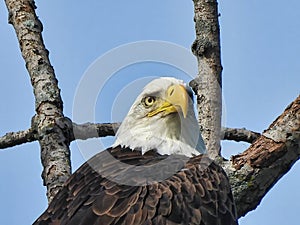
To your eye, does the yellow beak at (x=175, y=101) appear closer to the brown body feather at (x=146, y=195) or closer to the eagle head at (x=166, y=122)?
the eagle head at (x=166, y=122)

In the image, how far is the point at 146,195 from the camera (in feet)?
31.7

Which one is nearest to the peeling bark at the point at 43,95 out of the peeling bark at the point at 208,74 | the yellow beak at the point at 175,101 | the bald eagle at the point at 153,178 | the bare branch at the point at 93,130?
the bare branch at the point at 93,130

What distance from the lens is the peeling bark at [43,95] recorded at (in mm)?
10875

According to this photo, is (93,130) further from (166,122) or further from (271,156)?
(271,156)

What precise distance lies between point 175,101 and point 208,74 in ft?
1.70

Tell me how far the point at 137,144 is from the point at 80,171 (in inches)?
34.8

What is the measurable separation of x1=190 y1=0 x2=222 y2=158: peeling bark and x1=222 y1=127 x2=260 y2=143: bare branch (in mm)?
452

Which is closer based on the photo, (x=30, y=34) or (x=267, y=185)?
(x=267, y=185)

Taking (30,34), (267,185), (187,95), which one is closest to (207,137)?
(187,95)

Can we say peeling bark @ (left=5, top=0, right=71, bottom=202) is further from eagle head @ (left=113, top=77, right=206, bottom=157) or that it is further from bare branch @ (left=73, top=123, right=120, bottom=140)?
eagle head @ (left=113, top=77, right=206, bottom=157)

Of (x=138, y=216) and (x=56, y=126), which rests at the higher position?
(x=56, y=126)

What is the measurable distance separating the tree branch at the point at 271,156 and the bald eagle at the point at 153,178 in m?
0.21

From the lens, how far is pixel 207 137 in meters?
11.2

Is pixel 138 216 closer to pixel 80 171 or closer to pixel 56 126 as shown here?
pixel 80 171
